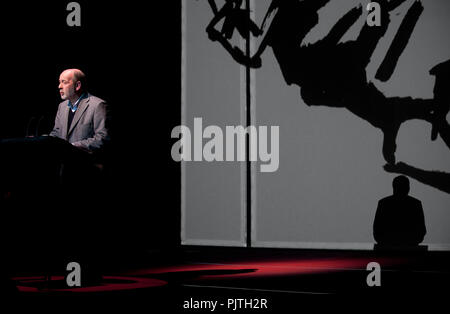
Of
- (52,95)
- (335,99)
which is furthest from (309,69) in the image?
(52,95)

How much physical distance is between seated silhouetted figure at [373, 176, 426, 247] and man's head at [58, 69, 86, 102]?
353 cm

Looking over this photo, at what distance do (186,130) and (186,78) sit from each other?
0.61 metres

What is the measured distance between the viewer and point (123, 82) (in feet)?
A: 20.9

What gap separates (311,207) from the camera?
6402 mm

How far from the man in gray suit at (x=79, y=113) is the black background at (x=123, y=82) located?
1752 mm

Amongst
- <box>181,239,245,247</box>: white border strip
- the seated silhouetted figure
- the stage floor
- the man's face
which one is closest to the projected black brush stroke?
the seated silhouetted figure

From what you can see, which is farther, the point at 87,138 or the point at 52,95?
the point at 52,95

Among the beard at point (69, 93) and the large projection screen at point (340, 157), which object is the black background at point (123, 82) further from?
the beard at point (69, 93)

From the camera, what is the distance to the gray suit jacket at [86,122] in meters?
3.42

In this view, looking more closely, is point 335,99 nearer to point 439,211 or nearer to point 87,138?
point 439,211

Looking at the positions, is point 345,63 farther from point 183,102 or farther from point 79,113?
point 79,113

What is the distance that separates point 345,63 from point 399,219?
163 centimetres

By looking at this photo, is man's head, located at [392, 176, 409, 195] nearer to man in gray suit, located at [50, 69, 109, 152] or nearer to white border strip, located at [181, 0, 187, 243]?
white border strip, located at [181, 0, 187, 243]
